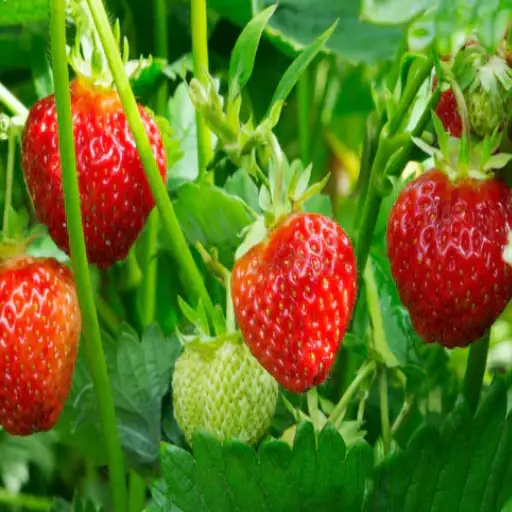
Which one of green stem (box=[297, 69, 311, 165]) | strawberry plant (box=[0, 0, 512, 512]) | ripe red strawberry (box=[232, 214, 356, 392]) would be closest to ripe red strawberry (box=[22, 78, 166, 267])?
strawberry plant (box=[0, 0, 512, 512])

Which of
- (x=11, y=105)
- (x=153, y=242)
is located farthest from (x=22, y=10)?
(x=153, y=242)

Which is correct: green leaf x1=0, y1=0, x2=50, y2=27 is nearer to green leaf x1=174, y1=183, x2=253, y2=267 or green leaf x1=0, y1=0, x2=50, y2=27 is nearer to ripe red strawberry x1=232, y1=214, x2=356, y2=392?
green leaf x1=174, y1=183, x2=253, y2=267

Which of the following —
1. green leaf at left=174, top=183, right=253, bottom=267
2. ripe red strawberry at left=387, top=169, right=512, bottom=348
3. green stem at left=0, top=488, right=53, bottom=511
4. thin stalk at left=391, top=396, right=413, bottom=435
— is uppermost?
ripe red strawberry at left=387, top=169, right=512, bottom=348

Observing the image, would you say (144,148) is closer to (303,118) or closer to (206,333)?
(206,333)

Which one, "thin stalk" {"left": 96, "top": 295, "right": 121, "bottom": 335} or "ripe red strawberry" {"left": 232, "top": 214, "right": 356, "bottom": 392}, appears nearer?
"ripe red strawberry" {"left": 232, "top": 214, "right": 356, "bottom": 392}

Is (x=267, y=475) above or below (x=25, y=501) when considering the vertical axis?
above

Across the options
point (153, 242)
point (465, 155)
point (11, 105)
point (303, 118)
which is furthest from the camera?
point (303, 118)

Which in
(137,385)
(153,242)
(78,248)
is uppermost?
(78,248)
